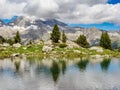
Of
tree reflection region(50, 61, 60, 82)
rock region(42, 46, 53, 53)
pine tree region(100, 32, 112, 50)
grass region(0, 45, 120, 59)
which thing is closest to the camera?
tree reflection region(50, 61, 60, 82)

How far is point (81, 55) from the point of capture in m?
153

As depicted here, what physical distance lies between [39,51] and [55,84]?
9283 cm

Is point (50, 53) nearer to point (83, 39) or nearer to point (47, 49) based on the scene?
point (47, 49)

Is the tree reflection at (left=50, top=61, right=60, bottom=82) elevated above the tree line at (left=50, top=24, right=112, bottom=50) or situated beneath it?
situated beneath

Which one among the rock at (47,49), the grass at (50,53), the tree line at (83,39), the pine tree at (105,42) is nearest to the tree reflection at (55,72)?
the grass at (50,53)

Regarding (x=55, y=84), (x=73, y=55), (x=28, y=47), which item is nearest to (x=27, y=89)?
(x=55, y=84)

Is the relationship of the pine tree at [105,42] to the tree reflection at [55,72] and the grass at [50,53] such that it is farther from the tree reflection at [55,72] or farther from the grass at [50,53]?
the tree reflection at [55,72]

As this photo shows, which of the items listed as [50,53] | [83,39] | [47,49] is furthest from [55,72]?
[83,39]

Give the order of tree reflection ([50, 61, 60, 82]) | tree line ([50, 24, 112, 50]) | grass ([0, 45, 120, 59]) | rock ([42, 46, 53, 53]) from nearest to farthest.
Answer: tree reflection ([50, 61, 60, 82])
grass ([0, 45, 120, 59])
rock ([42, 46, 53, 53])
tree line ([50, 24, 112, 50])

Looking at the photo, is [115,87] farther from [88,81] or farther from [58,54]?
[58,54]

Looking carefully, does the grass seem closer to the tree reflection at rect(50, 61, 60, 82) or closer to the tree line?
the tree line

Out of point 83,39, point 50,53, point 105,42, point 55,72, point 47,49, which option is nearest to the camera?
point 55,72

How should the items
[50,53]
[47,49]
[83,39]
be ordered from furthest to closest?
1. [83,39]
2. [50,53]
3. [47,49]

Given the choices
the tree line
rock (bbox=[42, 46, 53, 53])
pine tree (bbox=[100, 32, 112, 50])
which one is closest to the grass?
rock (bbox=[42, 46, 53, 53])
